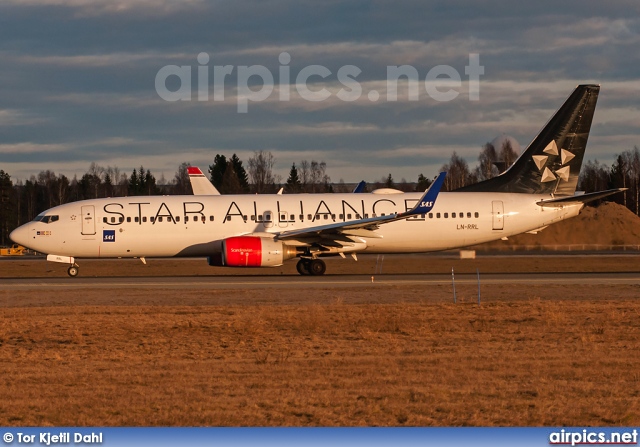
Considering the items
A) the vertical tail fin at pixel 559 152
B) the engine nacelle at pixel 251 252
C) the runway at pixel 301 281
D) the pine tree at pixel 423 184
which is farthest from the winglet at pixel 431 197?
the pine tree at pixel 423 184

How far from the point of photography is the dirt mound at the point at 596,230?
215ft

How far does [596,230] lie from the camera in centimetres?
6750

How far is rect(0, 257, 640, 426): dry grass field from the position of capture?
36.1 feet

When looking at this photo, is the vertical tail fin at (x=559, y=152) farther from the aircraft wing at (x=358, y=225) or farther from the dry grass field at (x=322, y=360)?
the dry grass field at (x=322, y=360)

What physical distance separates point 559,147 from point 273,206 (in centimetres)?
1241

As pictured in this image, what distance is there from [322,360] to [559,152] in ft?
85.5

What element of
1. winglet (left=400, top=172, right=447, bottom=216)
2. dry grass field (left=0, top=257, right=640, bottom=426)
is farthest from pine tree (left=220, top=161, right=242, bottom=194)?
dry grass field (left=0, top=257, right=640, bottom=426)

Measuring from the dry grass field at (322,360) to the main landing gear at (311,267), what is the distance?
9602 mm

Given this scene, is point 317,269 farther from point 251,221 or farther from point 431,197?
point 431,197

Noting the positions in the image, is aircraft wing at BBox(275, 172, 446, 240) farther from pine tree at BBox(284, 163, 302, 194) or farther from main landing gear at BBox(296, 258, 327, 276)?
pine tree at BBox(284, 163, 302, 194)

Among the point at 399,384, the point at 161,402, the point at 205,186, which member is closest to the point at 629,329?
the point at 399,384

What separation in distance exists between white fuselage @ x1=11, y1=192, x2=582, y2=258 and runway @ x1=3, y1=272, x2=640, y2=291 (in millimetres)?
2147

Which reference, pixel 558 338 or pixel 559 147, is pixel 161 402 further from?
pixel 559 147

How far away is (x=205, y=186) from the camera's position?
51.0m
